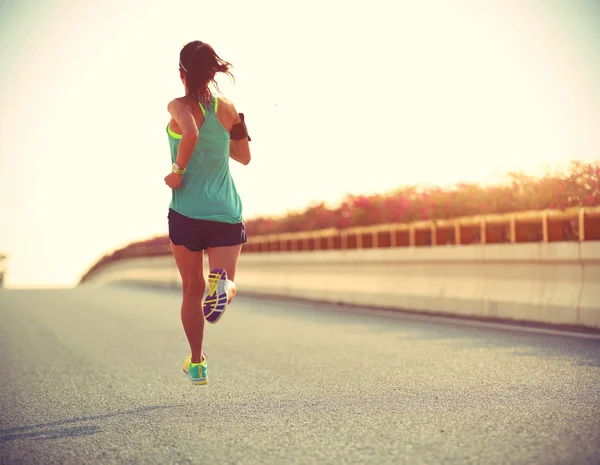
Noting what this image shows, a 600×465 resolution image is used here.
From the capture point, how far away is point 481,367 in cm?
725

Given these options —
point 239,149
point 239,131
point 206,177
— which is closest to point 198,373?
point 206,177

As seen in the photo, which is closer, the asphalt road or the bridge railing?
the asphalt road

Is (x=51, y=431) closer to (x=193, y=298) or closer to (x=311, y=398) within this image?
(x=193, y=298)

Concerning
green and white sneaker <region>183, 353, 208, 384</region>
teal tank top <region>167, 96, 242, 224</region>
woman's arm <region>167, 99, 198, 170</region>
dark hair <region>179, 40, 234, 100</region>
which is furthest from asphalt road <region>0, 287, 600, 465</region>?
dark hair <region>179, 40, 234, 100</region>

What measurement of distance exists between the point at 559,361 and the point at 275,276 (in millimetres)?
12990

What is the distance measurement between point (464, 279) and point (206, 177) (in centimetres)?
693

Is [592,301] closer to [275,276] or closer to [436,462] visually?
[436,462]

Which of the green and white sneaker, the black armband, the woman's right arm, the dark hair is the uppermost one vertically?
the dark hair

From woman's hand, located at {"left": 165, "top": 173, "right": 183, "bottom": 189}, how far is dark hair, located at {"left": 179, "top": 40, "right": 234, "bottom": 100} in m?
0.49

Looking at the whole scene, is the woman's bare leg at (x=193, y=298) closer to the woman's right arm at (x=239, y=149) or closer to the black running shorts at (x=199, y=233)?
the black running shorts at (x=199, y=233)

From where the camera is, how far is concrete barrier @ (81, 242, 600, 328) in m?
9.82

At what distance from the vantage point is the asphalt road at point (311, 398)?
446cm

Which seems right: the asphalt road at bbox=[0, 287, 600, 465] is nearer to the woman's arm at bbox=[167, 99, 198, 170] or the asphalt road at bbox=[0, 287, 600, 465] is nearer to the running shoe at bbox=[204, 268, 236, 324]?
the running shoe at bbox=[204, 268, 236, 324]

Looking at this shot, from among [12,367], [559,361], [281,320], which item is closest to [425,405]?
[559,361]
